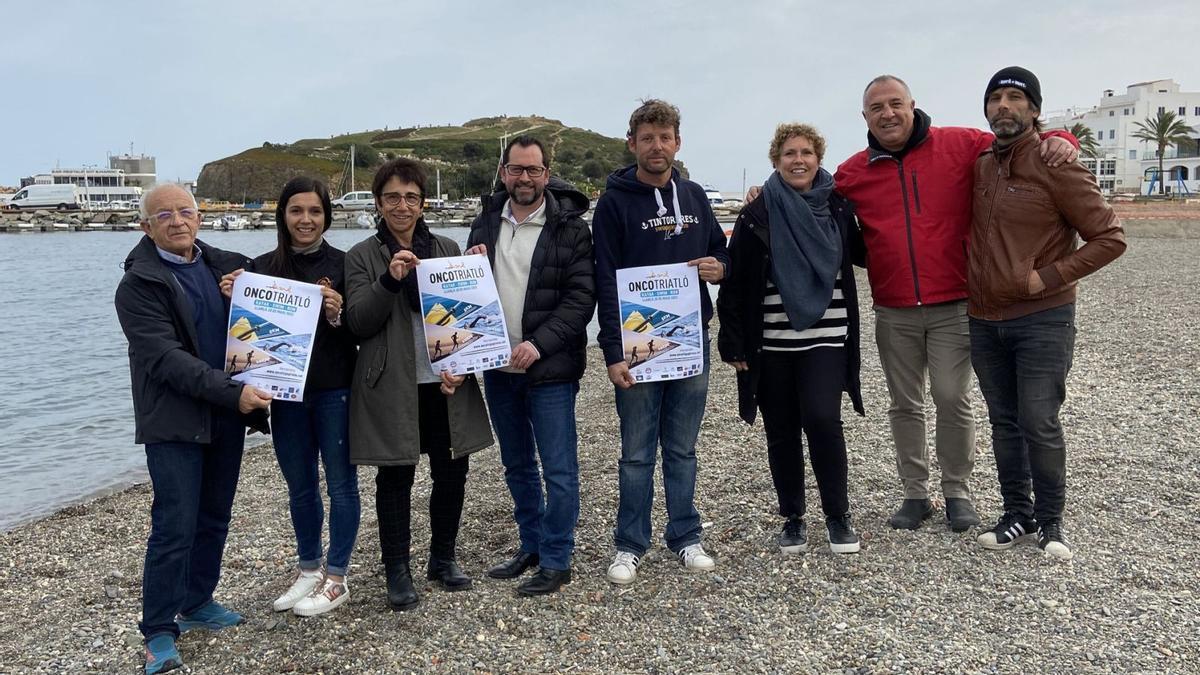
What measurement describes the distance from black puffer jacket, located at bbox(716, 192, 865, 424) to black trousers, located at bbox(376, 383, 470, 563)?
1751mm

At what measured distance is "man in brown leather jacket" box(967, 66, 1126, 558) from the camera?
5.16m

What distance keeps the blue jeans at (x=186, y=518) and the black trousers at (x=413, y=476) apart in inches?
33.1

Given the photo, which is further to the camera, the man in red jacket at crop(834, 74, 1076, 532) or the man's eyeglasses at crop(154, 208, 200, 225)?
the man in red jacket at crop(834, 74, 1076, 532)

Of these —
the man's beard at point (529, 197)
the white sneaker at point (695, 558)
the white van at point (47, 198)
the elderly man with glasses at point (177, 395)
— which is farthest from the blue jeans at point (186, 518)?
the white van at point (47, 198)

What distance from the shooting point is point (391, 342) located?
15.9 feet

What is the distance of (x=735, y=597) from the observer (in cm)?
514

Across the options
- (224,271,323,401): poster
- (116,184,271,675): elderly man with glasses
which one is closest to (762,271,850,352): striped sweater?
(224,271,323,401): poster

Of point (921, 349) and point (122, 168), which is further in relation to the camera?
point (122, 168)

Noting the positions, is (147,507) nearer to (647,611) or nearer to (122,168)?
(647,611)

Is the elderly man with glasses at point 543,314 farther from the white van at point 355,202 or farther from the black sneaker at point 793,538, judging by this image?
the white van at point 355,202

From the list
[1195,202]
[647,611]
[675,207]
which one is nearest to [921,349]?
[675,207]

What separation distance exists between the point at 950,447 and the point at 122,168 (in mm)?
156721

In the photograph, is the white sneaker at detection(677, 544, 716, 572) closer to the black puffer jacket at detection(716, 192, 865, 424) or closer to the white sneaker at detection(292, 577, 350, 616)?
the black puffer jacket at detection(716, 192, 865, 424)

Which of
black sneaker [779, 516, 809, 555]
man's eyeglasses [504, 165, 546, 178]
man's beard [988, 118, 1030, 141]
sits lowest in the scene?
black sneaker [779, 516, 809, 555]
